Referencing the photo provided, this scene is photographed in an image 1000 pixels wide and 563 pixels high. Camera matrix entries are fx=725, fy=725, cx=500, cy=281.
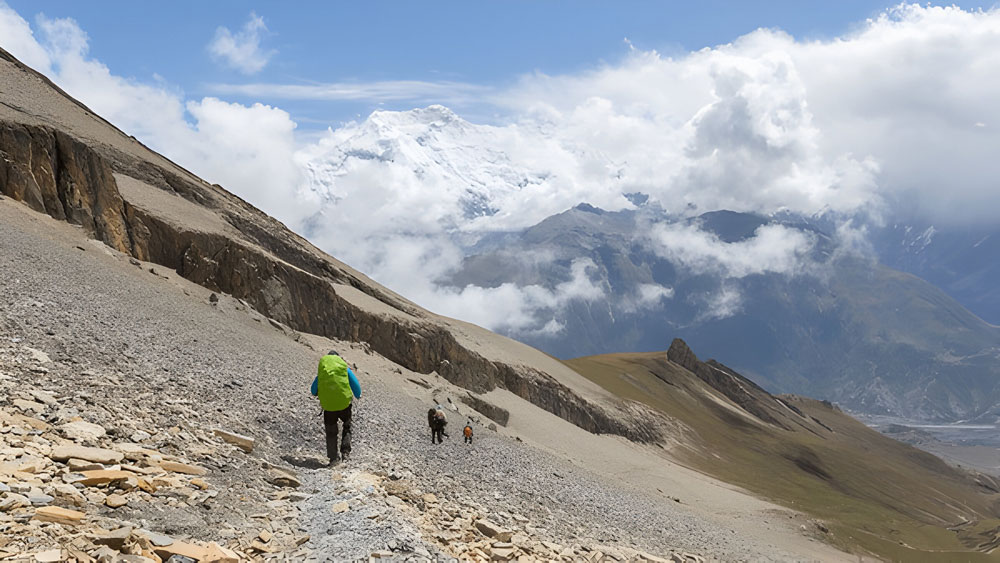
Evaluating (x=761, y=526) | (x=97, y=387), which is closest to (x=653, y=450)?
(x=761, y=526)

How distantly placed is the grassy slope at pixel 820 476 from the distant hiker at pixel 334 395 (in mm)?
44498

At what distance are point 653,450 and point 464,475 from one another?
218 feet

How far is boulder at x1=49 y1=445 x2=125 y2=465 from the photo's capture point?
9.95 m

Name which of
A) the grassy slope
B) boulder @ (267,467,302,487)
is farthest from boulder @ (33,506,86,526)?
the grassy slope

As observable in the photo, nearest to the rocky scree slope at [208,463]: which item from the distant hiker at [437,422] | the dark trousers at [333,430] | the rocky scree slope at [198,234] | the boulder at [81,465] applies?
the boulder at [81,465]

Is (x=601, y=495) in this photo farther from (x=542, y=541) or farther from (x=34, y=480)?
(x=34, y=480)

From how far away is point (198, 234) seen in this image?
3897 centimetres

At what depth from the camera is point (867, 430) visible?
190 m

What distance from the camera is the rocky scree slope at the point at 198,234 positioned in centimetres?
3422

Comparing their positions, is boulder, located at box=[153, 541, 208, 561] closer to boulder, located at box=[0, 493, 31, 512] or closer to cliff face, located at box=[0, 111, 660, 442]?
boulder, located at box=[0, 493, 31, 512]

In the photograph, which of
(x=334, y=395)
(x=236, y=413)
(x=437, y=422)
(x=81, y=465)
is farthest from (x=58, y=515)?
(x=437, y=422)

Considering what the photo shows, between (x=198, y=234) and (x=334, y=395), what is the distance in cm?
2677

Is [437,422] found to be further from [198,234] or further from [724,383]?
[724,383]

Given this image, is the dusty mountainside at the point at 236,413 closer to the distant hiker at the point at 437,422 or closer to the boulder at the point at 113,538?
the boulder at the point at 113,538
